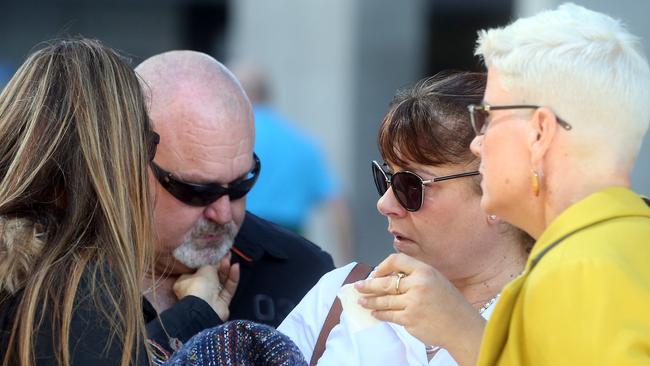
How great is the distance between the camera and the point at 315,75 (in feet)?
34.4

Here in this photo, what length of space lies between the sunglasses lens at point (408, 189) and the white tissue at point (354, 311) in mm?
398

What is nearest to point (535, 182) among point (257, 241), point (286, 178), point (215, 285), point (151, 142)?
point (151, 142)

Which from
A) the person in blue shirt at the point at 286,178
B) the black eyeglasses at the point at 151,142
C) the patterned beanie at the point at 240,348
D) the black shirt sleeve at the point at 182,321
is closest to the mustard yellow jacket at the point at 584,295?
the patterned beanie at the point at 240,348

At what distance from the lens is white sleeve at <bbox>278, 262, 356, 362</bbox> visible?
2812 millimetres

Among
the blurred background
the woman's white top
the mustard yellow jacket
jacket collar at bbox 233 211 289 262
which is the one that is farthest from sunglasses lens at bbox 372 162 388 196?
the blurred background

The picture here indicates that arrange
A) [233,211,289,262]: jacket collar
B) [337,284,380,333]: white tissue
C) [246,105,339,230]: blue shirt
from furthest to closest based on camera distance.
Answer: [246,105,339,230]: blue shirt, [233,211,289,262]: jacket collar, [337,284,380,333]: white tissue

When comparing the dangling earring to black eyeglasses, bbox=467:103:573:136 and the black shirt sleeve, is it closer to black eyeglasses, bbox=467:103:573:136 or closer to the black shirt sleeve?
black eyeglasses, bbox=467:103:573:136

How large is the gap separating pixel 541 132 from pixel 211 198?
57.1 inches

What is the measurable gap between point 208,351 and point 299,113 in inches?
336

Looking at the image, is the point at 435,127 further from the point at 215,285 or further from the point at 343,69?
the point at 343,69

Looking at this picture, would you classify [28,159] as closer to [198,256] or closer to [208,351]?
[208,351]

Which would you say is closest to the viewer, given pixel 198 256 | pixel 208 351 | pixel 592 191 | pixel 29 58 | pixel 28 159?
pixel 592 191

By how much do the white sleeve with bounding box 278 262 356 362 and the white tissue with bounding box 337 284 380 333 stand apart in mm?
319

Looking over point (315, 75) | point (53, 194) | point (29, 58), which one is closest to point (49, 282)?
point (53, 194)
